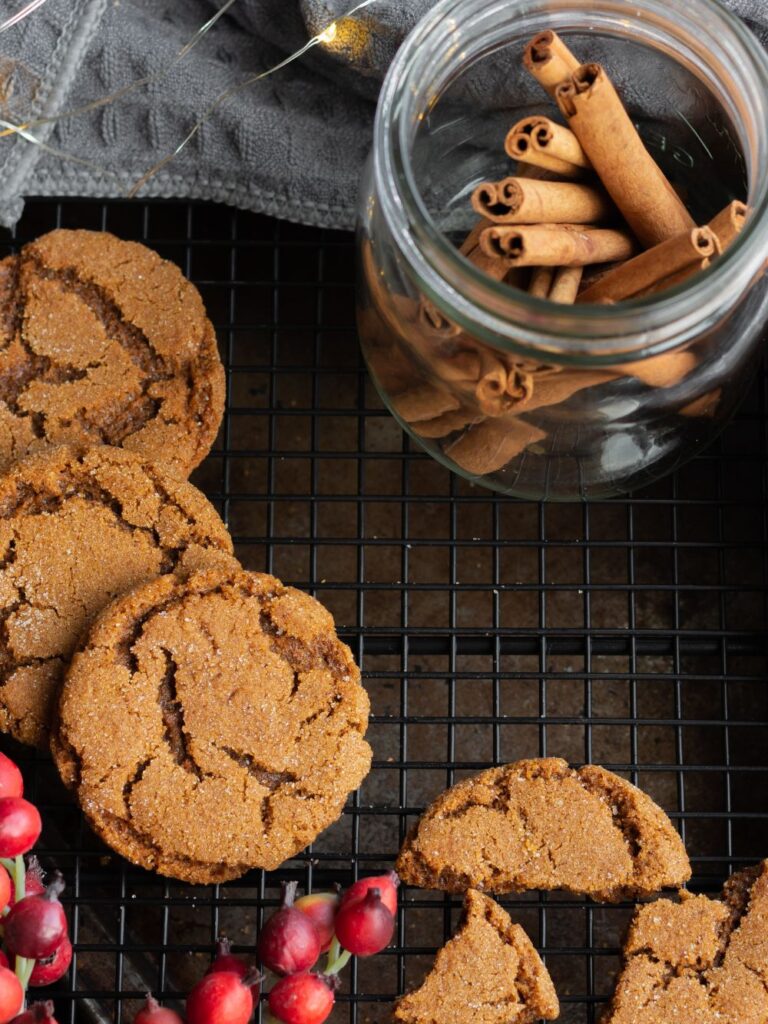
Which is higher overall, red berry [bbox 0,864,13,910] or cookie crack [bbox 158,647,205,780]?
cookie crack [bbox 158,647,205,780]

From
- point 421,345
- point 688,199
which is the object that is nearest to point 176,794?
point 421,345

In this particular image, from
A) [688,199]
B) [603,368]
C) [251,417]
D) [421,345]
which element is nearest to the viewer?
[603,368]

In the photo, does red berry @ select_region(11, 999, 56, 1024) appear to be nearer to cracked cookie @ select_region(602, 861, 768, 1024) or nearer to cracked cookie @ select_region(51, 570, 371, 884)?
cracked cookie @ select_region(51, 570, 371, 884)

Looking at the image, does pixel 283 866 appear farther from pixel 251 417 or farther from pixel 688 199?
pixel 688 199

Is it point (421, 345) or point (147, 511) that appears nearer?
point (421, 345)

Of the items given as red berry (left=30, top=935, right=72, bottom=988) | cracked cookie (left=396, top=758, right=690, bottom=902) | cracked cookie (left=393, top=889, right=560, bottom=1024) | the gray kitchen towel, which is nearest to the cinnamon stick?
the gray kitchen towel

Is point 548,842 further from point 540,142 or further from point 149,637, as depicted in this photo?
point 540,142
